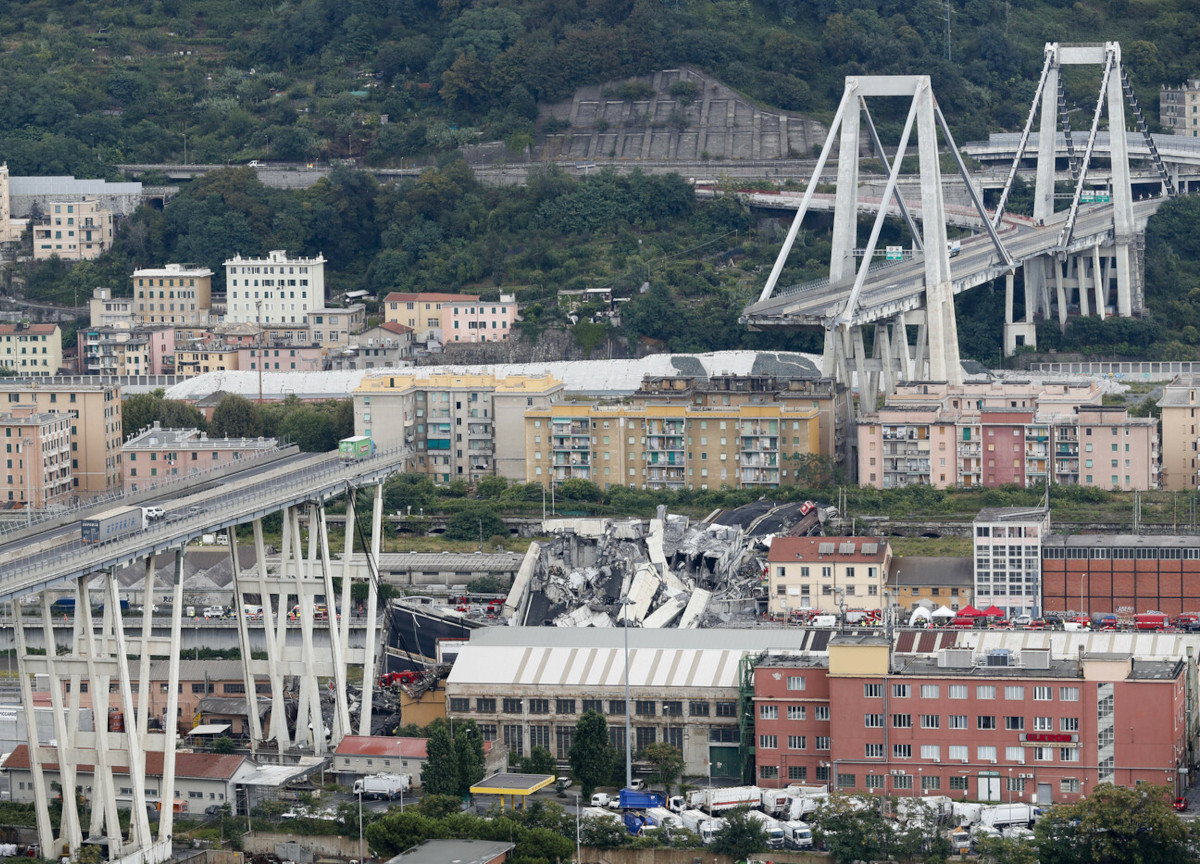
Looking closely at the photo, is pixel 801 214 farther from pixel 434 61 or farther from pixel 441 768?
pixel 441 768

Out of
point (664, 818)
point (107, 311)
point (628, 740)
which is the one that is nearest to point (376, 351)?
point (107, 311)

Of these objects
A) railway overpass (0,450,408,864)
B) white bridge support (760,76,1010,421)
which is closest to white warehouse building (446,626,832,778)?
railway overpass (0,450,408,864)

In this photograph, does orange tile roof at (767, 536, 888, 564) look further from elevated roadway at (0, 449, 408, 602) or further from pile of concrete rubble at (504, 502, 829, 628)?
elevated roadway at (0, 449, 408, 602)

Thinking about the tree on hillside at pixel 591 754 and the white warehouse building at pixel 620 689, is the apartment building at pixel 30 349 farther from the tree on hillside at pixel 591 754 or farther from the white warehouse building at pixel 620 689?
the tree on hillside at pixel 591 754

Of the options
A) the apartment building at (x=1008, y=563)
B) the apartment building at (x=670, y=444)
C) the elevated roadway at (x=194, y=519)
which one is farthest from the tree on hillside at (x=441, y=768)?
the apartment building at (x=670, y=444)

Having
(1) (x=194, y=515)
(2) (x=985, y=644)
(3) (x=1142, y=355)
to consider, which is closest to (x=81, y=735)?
(1) (x=194, y=515)

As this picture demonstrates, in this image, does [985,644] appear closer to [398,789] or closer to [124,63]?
[398,789]
